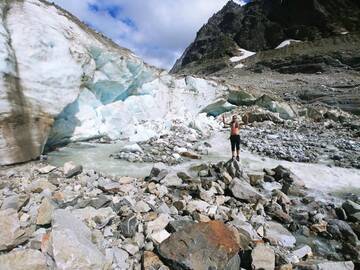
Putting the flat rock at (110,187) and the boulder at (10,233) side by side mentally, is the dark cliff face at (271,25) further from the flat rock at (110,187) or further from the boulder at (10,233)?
the boulder at (10,233)

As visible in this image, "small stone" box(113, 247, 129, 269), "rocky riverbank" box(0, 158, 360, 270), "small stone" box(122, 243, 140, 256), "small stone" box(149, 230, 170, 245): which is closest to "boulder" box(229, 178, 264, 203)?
"rocky riverbank" box(0, 158, 360, 270)

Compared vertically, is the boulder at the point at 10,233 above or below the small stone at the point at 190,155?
above

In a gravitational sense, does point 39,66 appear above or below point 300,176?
above

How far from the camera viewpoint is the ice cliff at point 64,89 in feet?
29.2

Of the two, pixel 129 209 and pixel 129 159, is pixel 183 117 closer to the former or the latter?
pixel 129 159

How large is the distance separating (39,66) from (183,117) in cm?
960

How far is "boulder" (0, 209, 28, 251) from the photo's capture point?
12.9 feet

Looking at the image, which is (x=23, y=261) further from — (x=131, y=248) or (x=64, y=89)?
(x=64, y=89)

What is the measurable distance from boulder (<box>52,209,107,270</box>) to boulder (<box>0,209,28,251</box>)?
40 centimetres

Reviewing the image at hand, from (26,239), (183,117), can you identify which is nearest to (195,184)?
(26,239)

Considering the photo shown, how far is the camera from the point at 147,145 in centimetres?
1286

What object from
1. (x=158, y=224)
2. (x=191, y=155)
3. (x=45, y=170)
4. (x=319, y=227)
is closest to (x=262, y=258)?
(x=158, y=224)

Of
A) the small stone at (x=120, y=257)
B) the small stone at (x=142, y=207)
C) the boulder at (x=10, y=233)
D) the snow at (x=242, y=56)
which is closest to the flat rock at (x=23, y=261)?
the boulder at (x=10, y=233)

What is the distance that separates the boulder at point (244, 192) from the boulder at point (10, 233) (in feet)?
13.6
